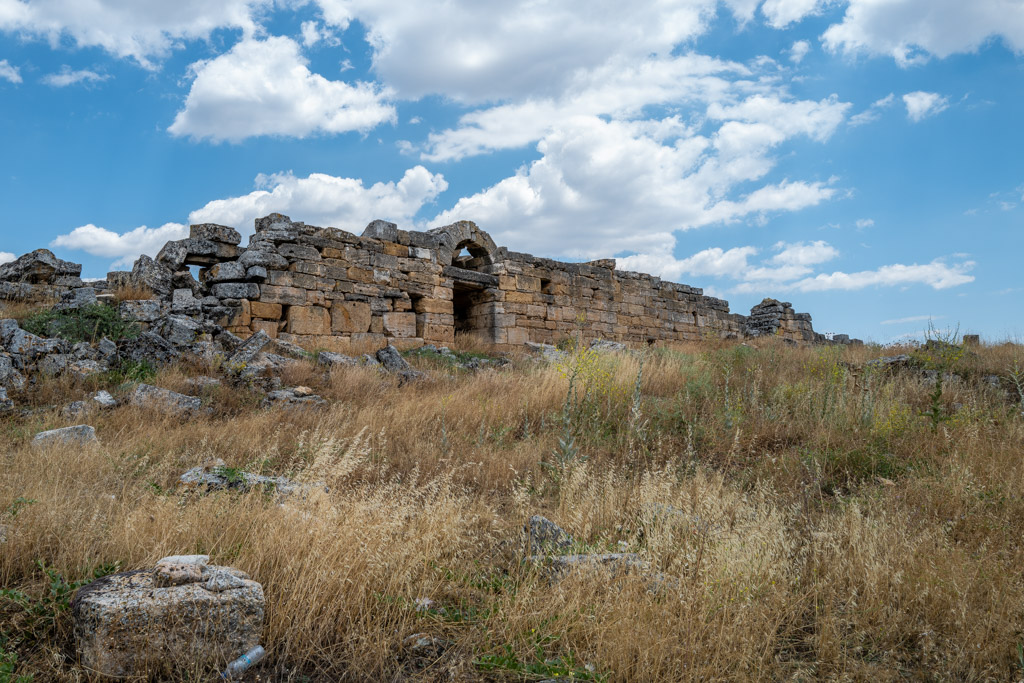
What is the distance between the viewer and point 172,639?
2.39 m

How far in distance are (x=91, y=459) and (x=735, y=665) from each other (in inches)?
177

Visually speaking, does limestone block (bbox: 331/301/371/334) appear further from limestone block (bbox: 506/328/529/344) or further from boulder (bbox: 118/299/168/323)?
limestone block (bbox: 506/328/529/344)

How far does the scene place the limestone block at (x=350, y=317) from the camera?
11836mm

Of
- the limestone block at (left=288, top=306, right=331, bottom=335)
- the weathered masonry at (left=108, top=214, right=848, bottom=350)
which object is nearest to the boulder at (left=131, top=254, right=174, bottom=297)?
the weathered masonry at (left=108, top=214, right=848, bottom=350)

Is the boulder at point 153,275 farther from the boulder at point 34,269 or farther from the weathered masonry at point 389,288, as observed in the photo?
the boulder at point 34,269

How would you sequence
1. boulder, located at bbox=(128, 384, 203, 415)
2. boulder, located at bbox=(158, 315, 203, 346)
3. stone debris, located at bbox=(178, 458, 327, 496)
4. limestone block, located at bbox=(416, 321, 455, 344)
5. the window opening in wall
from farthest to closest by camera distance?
the window opening in wall
limestone block, located at bbox=(416, 321, 455, 344)
boulder, located at bbox=(158, 315, 203, 346)
boulder, located at bbox=(128, 384, 203, 415)
stone debris, located at bbox=(178, 458, 327, 496)

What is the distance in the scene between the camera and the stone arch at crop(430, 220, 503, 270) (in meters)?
13.8

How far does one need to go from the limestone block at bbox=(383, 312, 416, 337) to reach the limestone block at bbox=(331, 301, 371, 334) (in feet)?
1.37

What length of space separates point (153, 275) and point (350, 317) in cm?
347

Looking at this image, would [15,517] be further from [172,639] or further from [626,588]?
[626,588]

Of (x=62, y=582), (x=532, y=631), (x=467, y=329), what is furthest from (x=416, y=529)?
(x=467, y=329)

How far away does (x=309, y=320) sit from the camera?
37.5 feet

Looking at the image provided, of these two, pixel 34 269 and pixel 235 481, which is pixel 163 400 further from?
pixel 34 269

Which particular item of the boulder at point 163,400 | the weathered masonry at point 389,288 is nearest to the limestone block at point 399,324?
the weathered masonry at point 389,288
